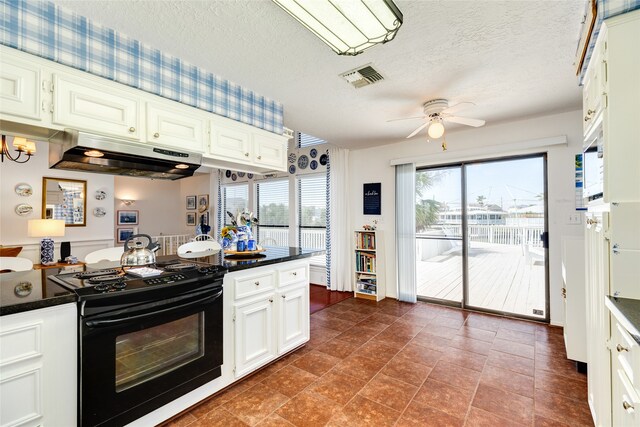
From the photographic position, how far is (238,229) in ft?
9.23

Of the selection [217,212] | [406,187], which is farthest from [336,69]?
[217,212]

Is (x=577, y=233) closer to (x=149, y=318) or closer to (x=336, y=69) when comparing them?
(x=336, y=69)

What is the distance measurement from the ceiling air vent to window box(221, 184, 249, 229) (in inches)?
181

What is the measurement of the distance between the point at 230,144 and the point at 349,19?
144cm

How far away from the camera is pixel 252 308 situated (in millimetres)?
2289

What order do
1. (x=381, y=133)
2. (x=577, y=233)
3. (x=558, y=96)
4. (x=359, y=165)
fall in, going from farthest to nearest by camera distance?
(x=359, y=165) → (x=381, y=133) → (x=577, y=233) → (x=558, y=96)

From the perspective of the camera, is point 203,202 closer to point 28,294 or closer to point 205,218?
point 205,218

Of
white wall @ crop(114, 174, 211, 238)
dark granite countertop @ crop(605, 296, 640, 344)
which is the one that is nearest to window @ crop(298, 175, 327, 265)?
white wall @ crop(114, 174, 211, 238)

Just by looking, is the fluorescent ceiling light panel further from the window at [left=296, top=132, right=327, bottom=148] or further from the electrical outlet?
the window at [left=296, top=132, right=327, bottom=148]

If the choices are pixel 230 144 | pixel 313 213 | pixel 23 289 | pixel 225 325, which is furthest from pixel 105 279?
pixel 313 213

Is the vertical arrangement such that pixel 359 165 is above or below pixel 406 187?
above

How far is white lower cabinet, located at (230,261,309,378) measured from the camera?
219 cm

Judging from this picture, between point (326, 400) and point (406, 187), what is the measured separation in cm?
320

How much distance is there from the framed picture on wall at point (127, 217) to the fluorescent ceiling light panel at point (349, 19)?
7.54m
